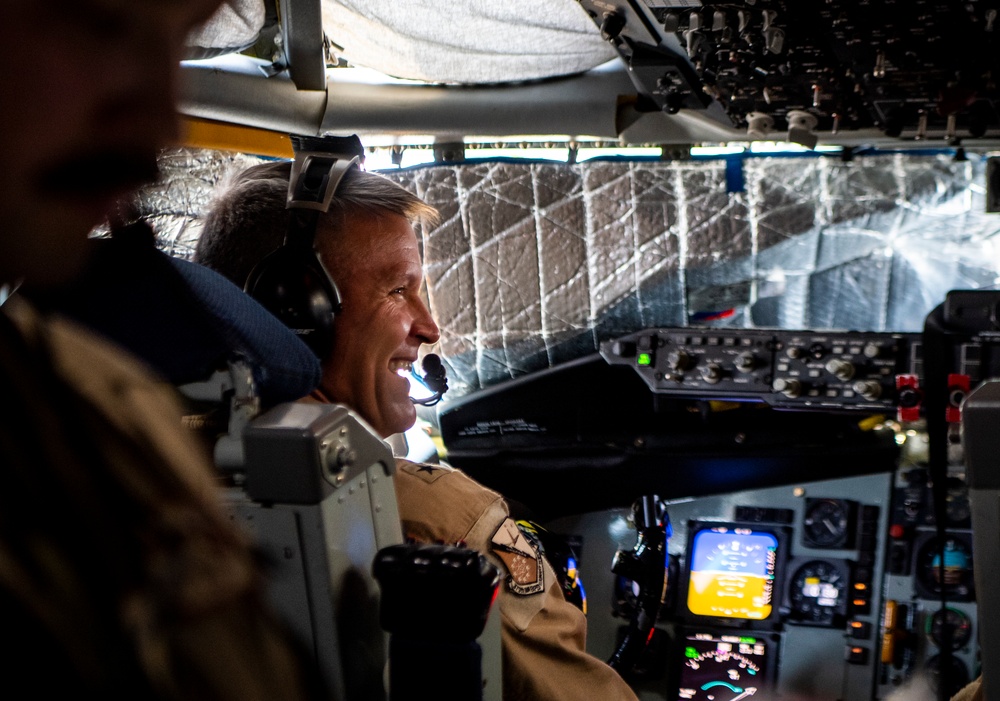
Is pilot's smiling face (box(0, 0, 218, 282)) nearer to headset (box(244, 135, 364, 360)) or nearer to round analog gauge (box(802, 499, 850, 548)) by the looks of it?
headset (box(244, 135, 364, 360))

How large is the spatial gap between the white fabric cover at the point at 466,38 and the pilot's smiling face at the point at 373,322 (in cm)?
122

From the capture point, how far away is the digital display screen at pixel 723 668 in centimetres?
322

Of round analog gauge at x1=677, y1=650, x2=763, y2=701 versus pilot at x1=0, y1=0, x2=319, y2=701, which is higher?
pilot at x1=0, y1=0, x2=319, y2=701

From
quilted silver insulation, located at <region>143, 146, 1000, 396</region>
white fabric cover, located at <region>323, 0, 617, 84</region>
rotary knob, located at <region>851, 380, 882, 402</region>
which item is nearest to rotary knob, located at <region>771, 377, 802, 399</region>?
rotary knob, located at <region>851, 380, 882, 402</region>

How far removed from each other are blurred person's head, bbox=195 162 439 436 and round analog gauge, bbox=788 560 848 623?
185 centimetres

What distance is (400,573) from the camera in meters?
1.14

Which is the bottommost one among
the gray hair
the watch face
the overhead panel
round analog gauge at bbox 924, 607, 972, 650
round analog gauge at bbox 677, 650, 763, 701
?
round analog gauge at bbox 677, 650, 763, 701

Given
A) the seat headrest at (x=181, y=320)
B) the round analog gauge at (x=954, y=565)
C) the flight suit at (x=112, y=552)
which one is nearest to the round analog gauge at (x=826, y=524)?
the round analog gauge at (x=954, y=565)

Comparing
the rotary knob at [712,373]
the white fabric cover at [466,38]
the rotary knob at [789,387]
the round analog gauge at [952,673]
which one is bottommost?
the round analog gauge at [952,673]

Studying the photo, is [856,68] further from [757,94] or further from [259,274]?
[259,274]

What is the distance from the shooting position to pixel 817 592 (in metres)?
3.24

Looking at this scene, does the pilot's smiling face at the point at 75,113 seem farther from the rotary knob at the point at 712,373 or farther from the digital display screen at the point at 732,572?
the digital display screen at the point at 732,572

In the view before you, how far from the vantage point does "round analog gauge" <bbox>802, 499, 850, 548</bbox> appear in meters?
3.27

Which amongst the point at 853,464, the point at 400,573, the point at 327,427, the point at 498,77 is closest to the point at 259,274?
the point at 327,427
